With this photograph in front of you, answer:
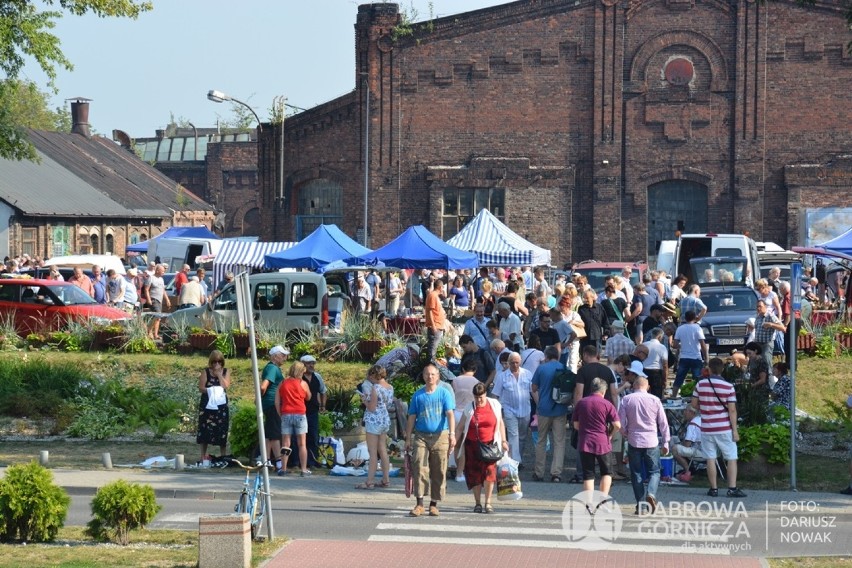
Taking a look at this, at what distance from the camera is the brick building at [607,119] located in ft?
134

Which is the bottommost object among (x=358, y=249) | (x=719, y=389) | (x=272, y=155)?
(x=719, y=389)

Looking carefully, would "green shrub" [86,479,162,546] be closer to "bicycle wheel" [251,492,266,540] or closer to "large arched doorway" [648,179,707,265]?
"bicycle wheel" [251,492,266,540]

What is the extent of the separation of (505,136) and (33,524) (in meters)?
30.6

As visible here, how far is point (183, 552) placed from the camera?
12570mm

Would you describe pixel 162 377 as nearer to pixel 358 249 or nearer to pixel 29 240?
pixel 358 249

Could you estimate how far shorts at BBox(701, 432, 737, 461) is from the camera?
15.3m

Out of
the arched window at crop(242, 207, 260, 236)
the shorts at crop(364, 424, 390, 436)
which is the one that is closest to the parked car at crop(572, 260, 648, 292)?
the shorts at crop(364, 424, 390, 436)

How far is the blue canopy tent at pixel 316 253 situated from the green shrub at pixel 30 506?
16363 mm

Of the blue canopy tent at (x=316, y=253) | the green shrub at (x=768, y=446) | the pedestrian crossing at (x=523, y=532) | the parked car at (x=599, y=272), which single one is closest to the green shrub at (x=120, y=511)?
the pedestrian crossing at (x=523, y=532)

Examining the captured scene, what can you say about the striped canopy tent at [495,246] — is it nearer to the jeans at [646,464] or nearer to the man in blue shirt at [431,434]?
the man in blue shirt at [431,434]

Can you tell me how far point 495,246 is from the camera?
108ft

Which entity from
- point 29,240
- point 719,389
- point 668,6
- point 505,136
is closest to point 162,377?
point 719,389

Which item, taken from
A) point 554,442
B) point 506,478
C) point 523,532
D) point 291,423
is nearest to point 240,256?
point 291,423

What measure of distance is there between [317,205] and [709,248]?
53.9 feet
